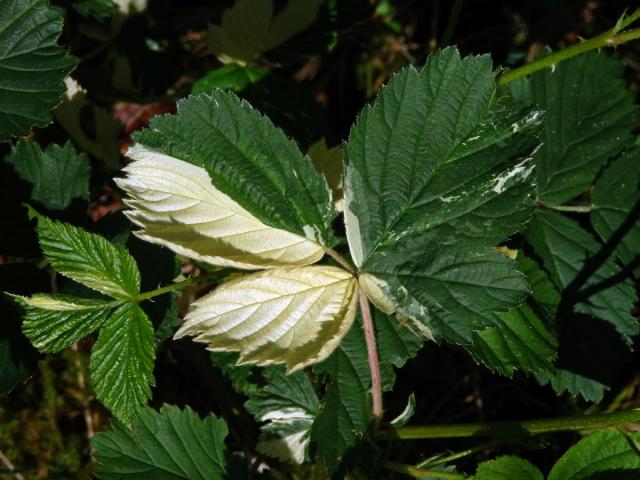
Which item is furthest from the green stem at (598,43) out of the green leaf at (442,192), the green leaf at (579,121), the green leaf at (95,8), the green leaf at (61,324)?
the green leaf at (95,8)

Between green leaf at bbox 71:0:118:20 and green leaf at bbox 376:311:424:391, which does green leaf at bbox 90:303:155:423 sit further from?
green leaf at bbox 71:0:118:20

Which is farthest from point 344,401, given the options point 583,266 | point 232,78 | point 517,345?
point 232,78

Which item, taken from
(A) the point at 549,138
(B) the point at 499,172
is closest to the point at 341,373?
(B) the point at 499,172

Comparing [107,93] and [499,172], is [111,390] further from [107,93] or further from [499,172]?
[107,93]

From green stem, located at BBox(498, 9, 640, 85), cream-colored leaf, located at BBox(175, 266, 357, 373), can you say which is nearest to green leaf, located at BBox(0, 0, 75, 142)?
cream-colored leaf, located at BBox(175, 266, 357, 373)

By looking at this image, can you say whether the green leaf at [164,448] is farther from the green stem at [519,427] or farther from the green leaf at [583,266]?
the green leaf at [583,266]
